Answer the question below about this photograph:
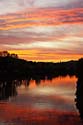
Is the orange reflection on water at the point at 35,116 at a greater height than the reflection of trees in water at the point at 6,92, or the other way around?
the orange reflection on water at the point at 35,116

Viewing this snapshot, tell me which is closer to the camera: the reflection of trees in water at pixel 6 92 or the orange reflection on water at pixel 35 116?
the orange reflection on water at pixel 35 116

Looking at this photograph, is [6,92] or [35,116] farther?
[6,92]

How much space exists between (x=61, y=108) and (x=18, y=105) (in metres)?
6.93

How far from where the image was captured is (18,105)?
2458 inches

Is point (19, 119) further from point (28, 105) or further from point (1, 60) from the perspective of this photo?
point (1, 60)

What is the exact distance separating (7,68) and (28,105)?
126078mm

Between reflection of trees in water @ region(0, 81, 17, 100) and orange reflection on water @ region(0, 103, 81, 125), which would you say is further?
reflection of trees in water @ region(0, 81, 17, 100)

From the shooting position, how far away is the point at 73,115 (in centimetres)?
5056

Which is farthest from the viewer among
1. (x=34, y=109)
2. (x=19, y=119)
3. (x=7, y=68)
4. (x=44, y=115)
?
(x=7, y=68)

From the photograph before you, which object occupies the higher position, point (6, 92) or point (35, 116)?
point (35, 116)

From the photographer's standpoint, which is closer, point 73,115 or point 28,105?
point 73,115

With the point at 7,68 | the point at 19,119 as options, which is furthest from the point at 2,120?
the point at 7,68

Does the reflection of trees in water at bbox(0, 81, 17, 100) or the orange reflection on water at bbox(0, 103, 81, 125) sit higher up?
the orange reflection on water at bbox(0, 103, 81, 125)

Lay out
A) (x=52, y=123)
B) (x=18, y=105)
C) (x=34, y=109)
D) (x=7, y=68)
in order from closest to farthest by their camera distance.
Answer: (x=52, y=123) → (x=34, y=109) → (x=18, y=105) → (x=7, y=68)
